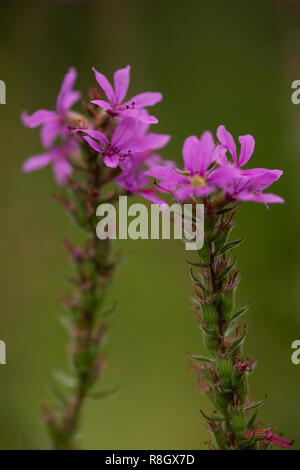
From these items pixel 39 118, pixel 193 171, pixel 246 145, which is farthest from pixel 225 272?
pixel 39 118

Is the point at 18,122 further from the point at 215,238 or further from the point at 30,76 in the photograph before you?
the point at 215,238

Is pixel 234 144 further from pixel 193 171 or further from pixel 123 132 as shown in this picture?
pixel 123 132

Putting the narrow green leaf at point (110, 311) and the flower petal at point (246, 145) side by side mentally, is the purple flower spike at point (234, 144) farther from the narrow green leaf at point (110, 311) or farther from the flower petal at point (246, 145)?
the narrow green leaf at point (110, 311)

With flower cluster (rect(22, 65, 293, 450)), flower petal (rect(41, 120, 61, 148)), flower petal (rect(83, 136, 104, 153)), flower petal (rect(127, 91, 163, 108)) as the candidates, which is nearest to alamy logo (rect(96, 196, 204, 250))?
flower cluster (rect(22, 65, 293, 450))

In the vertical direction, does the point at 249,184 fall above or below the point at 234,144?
below

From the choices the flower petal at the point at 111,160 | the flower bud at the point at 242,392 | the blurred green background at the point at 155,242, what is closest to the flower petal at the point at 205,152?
the flower petal at the point at 111,160

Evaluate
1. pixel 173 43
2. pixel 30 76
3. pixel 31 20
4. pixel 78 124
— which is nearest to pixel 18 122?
pixel 30 76
